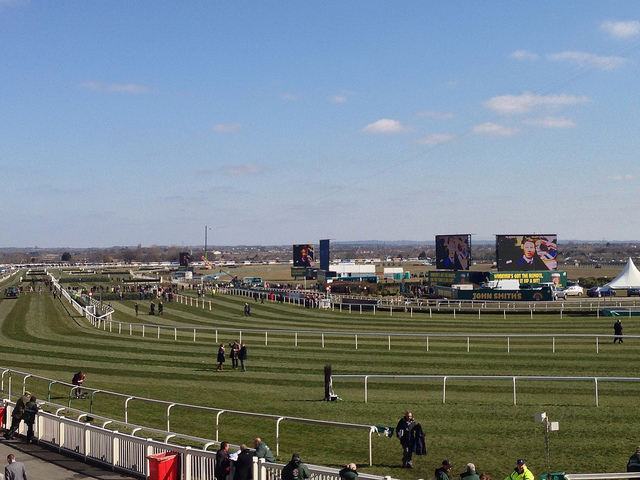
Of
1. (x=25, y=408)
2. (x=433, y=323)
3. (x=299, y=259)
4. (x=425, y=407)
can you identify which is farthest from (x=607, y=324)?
(x=299, y=259)

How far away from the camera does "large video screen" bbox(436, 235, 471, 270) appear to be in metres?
63.3

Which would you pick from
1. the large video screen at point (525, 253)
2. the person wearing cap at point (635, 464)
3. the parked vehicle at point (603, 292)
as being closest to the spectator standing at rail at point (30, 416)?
the person wearing cap at point (635, 464)

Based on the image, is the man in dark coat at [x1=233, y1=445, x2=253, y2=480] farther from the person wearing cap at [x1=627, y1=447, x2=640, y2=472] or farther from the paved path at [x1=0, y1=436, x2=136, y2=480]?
the person wearing cap at [x1=627, y1=447, x2=640, y2=472]

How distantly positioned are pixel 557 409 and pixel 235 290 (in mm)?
50685

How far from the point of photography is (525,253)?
6075 cm

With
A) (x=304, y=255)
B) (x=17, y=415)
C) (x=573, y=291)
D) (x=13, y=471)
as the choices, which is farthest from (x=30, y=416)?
(x=304, y=255)

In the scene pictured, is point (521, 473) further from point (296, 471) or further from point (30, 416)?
point (30, 416)

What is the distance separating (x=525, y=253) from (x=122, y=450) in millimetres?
53111

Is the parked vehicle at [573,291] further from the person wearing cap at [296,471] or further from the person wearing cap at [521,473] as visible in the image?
the person wearing cap at [296,471]

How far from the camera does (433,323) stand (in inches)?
1572

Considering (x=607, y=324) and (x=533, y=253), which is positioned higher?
(x=533, y=253)

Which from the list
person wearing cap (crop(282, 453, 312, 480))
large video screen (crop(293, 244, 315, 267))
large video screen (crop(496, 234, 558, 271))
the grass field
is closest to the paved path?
the grass field

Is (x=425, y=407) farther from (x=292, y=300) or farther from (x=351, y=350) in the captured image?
(x=292, y=300)

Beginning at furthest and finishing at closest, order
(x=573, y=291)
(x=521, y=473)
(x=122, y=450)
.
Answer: (x=573, y=291), (x=122, y=450), (x=521, y=473)
